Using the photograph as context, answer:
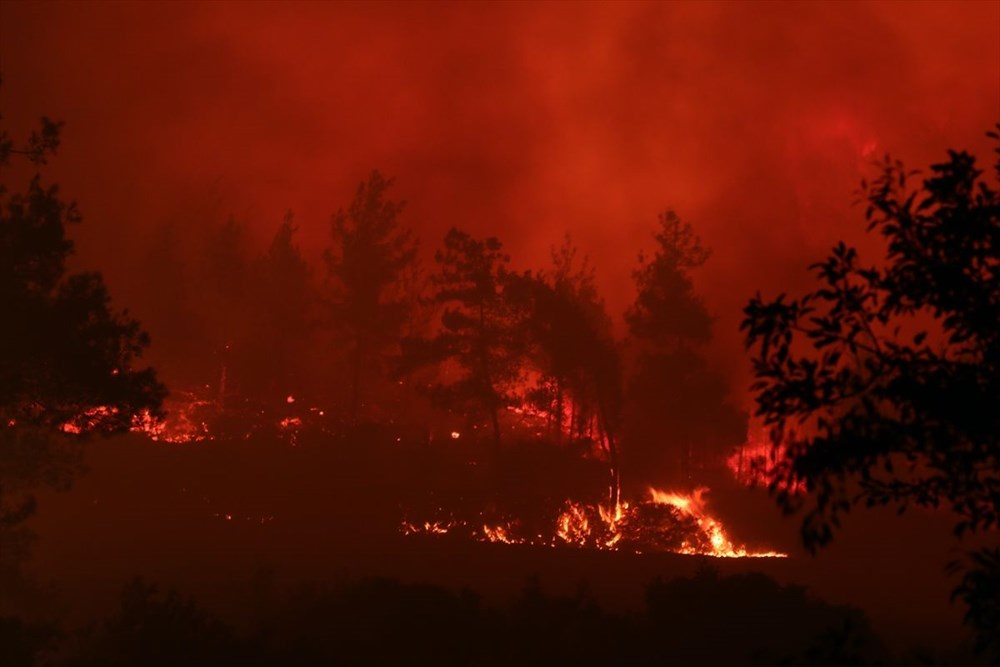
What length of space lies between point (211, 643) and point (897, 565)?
25168 mm

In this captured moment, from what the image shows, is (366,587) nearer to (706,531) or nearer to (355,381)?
(706,531)

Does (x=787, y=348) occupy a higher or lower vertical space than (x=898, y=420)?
higher

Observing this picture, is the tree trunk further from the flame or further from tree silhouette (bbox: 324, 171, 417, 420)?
the flame

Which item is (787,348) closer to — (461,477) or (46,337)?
(46,337)

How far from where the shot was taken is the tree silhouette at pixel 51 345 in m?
20.0

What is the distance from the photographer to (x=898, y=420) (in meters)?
7.02

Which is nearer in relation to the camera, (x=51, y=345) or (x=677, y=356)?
(x=51, y=345)

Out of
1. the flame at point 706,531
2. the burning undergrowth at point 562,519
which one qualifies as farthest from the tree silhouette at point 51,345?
the flame at point 706,531

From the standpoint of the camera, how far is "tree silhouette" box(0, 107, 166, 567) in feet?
65.8

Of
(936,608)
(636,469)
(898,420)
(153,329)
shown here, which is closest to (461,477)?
(636,469)

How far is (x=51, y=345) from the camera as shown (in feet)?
66.2

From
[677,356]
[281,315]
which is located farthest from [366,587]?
[281,315]

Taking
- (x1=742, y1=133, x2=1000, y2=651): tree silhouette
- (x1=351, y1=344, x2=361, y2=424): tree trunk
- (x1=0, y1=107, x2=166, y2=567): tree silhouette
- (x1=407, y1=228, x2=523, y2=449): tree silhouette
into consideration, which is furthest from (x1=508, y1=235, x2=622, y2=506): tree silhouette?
(x1=742, y1=133, x2=1000, y2=651): tree silhouette

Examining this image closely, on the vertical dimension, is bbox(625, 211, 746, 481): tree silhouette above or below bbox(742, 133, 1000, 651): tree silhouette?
above
